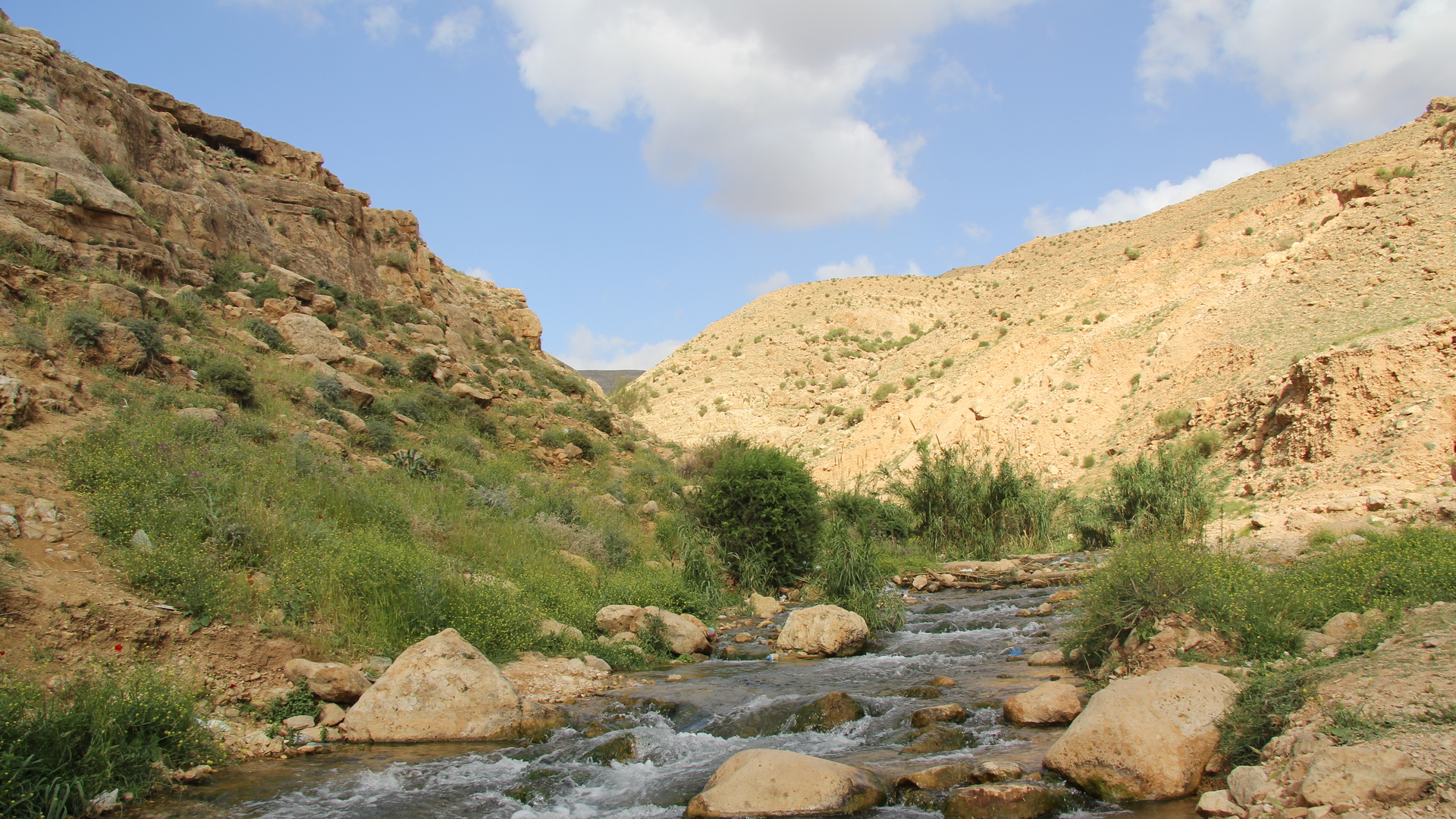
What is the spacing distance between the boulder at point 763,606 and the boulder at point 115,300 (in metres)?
11.5

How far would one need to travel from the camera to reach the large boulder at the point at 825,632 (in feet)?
32.6

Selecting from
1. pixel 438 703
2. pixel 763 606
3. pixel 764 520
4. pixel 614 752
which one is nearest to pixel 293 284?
pixel 764 520

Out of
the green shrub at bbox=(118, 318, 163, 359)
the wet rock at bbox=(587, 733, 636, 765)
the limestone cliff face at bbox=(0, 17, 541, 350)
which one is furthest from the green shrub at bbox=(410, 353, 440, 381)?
the wet rock at bbox=(587, 733, 636, 765)

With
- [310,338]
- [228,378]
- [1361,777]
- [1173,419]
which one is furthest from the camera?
[1173,419]

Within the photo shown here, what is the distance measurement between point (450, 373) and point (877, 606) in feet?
46.9

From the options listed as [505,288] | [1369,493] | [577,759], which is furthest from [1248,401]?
[505,288]

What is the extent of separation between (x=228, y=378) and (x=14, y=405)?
4205mm

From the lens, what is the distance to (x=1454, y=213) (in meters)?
22.7

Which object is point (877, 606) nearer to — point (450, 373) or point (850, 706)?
point (850, 706)

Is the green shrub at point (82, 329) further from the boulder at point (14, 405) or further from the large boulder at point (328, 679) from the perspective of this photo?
the large boulder at point (328, 679)

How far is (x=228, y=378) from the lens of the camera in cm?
1314

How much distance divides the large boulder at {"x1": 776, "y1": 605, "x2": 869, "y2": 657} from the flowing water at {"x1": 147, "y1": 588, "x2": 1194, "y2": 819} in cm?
63

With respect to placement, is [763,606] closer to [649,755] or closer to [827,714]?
[827,714]

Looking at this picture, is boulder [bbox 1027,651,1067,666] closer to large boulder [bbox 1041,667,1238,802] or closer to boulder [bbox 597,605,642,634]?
large boulder [bbox 1041,667,1238,802]
